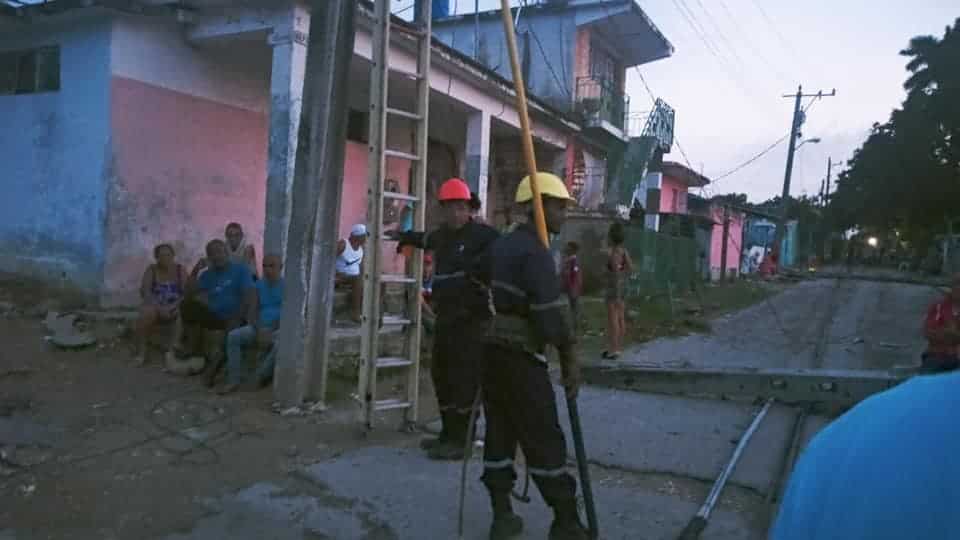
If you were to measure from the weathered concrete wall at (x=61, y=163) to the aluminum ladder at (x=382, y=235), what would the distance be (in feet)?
16.8

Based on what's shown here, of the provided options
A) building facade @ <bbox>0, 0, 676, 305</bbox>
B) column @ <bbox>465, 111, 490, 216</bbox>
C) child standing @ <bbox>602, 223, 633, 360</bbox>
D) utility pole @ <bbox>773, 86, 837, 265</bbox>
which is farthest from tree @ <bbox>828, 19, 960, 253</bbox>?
building facade @ <bbox>0, 0, 676, 305</bbox>

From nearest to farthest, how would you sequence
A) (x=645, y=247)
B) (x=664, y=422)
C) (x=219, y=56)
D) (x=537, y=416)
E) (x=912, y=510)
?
1. (x=912, y=510)
2. (x=537, y=416)
3. (x=664, y=422)
4. (x=219, y=56)
5. (x=645, y=247)

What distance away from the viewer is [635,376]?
24.4 ft

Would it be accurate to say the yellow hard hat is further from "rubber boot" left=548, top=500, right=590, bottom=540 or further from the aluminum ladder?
the aluminum ladder

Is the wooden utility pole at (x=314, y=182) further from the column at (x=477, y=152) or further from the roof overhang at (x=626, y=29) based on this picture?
the roof overhang at (x=626, y=29)

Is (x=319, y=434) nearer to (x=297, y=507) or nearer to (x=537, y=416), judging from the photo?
(x=297, y=507)

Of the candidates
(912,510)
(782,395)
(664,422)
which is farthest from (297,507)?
(782,395)

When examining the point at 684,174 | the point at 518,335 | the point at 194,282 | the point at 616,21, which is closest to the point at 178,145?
the point at 194,282

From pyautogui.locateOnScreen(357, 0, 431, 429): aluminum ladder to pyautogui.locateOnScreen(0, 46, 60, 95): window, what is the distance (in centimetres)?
631

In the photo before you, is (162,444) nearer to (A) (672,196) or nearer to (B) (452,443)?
(B) (452,443)

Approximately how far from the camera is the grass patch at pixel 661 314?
12.2 m

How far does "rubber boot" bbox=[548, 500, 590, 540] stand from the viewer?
11.8ft

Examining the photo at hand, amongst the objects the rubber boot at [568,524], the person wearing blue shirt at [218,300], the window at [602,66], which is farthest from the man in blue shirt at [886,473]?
the window at [602,66]

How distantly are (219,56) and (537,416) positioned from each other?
28.0 ft
